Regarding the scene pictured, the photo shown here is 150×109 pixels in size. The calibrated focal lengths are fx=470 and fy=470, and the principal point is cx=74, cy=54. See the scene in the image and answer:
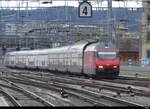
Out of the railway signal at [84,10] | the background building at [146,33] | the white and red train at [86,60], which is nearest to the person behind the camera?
the railway signal at [84,10]

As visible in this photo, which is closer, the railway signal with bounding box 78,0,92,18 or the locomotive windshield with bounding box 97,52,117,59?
the railway signal with bounding box 78,0,92,18

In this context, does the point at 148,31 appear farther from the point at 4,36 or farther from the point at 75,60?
the point at 75,60

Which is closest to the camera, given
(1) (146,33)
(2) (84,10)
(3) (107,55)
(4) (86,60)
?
(2) (84,10)

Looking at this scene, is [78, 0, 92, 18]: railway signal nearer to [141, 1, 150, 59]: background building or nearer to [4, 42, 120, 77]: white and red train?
[4, 42, 120, 77]: white and red train

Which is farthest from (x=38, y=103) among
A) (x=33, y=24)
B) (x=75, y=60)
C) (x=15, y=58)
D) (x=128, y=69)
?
(x=15, y=58)

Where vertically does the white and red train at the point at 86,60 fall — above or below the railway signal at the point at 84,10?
below

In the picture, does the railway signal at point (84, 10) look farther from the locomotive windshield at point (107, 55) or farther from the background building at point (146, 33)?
the background building at point (146, 33)

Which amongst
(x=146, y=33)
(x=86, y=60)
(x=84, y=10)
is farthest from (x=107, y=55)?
(x=146, y=33)

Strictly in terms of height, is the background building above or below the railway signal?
below

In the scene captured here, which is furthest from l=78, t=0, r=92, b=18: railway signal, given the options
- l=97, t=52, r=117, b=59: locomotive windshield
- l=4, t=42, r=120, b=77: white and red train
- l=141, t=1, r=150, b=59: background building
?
l=141, t=1, r=150, b=59: background building

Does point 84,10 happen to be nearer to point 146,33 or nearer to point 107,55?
point 107,55

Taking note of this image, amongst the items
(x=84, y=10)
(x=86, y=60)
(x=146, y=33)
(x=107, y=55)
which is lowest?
(x=86, y=60)

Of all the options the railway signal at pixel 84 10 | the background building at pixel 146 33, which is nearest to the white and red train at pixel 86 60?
the railway signal at pixel 84 10

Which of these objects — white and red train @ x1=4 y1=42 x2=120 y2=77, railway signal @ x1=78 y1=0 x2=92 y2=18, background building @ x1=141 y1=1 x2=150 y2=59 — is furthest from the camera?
background building @ x1=141 y1=1 x2=150 y2=59
